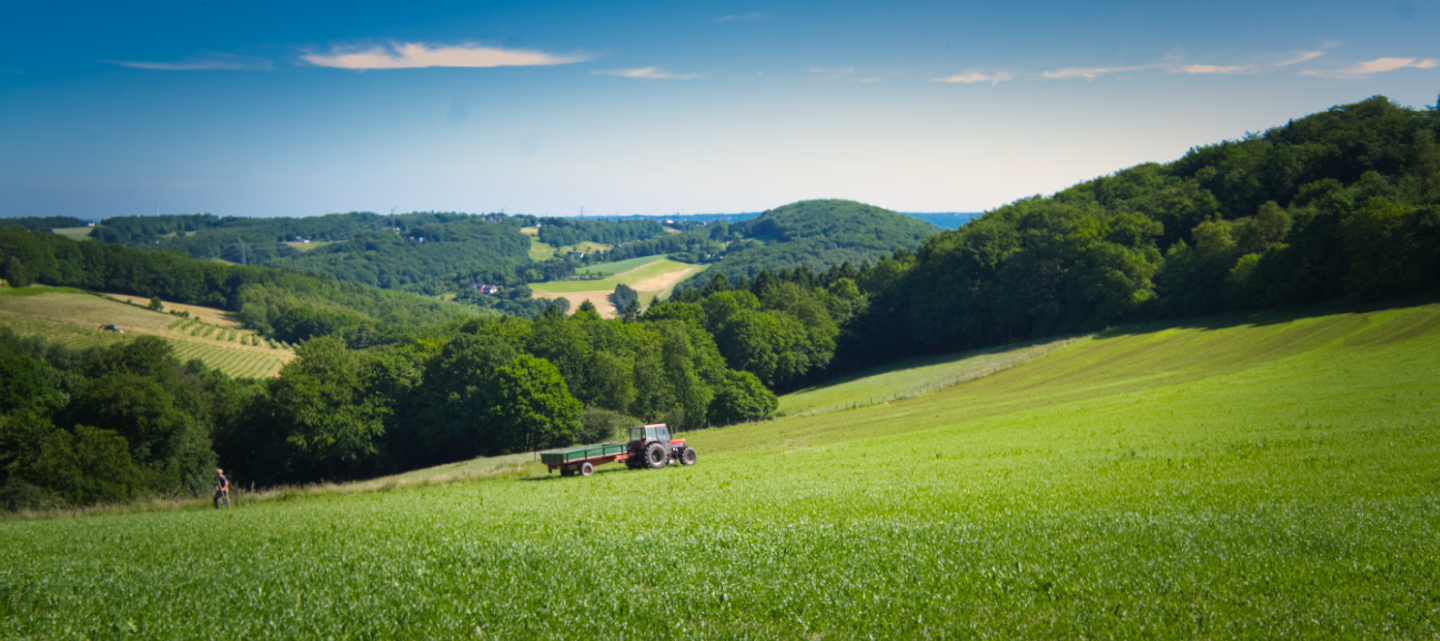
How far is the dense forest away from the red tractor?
28.8 m

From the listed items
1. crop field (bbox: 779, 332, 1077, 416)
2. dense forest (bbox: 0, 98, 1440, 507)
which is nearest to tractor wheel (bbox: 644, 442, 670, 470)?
crop field (bbox: 779, 332, 1077, 416)

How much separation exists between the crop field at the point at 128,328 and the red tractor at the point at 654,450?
2978 inches

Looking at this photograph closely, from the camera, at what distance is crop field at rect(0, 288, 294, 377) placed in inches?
3725

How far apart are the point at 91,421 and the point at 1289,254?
10008cm

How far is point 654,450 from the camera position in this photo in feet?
111

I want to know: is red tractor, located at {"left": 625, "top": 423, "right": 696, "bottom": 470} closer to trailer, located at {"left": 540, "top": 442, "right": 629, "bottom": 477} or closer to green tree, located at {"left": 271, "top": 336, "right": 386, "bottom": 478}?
trailer, located at {"left": 540, "top": 442, "right": 629, "bottom": 477}

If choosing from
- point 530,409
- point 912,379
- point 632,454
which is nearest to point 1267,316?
point 912,379

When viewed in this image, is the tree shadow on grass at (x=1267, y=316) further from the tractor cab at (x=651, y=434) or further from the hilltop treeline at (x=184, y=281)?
the hilltop treeline at (x=184, y=281)

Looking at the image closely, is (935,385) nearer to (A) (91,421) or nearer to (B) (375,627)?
(B) (375,627)

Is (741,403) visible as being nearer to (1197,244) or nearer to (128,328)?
(1197,244)

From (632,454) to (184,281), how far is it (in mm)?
168197

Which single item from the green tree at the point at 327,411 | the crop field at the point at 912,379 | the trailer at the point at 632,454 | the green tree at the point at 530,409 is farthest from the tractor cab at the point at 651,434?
the green tree at the point at 327,411

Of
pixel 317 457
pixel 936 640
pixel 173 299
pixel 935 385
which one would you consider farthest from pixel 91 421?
pixel 173 299

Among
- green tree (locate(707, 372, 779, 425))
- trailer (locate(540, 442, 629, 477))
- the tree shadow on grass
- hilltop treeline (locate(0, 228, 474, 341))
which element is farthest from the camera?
hilltop treeline (locate(0, 228, 474, 341))
